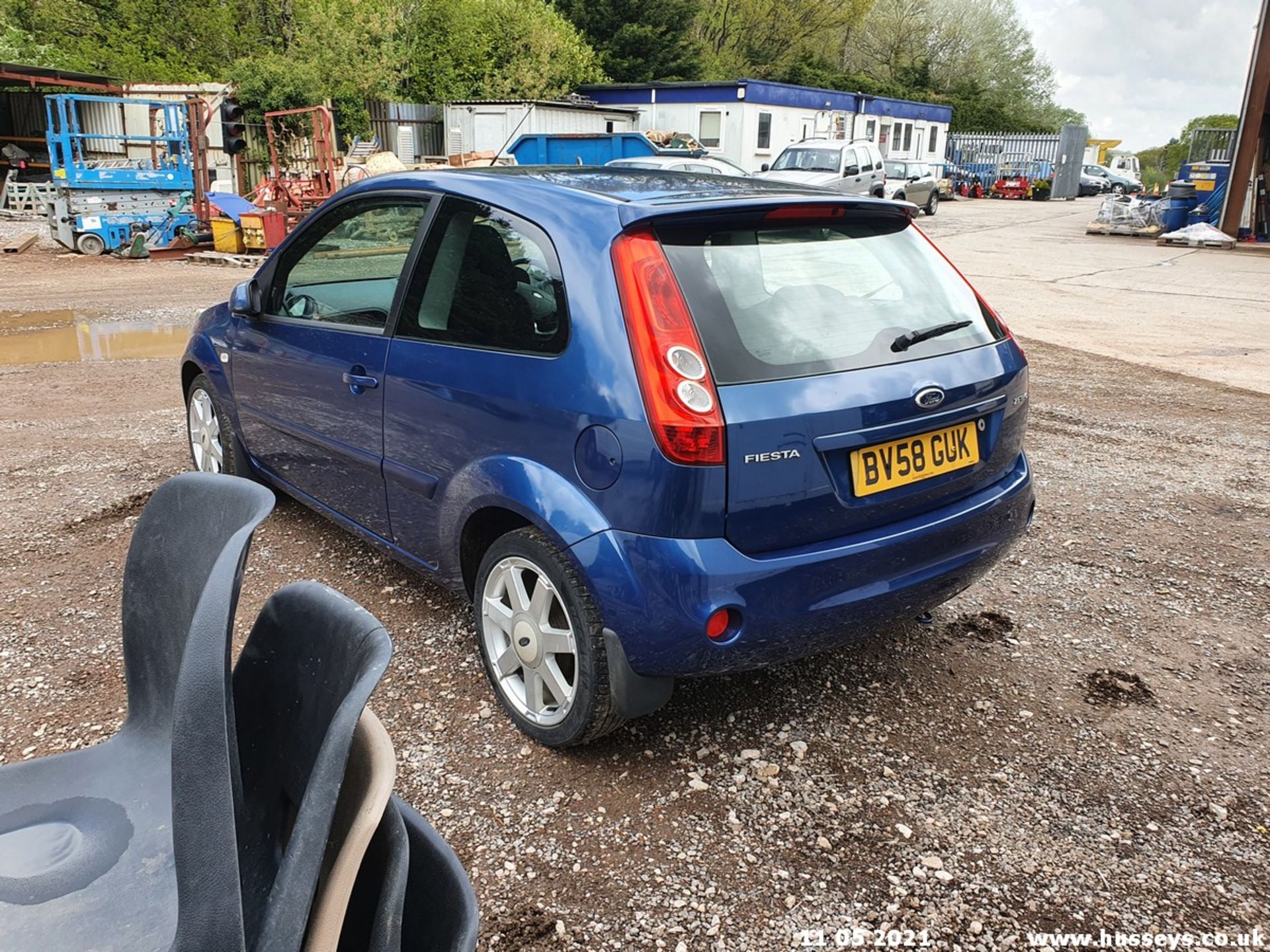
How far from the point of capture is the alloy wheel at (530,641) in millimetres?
2777

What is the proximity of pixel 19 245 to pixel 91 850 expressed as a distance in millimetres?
20279

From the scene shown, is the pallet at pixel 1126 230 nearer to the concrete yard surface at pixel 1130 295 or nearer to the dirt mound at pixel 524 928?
the concrete yard surface at pixel 1130 295

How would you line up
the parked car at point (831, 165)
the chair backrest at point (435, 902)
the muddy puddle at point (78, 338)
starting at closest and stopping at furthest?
the chair backrest at point (435, 902) < the muddy puddle at point (78, 338) < the parked car at point (831, 165)

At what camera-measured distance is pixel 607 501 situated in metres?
2.54

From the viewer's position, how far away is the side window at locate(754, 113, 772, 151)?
3591cm

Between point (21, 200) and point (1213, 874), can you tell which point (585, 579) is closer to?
point (1213, 874)

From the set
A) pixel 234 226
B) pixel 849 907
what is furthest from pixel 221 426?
pixel 234 226

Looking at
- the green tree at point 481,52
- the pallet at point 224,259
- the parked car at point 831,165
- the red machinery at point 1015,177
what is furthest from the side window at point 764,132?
the pallet at point 224,259

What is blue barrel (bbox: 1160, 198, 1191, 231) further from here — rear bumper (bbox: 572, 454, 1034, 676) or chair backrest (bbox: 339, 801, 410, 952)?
chair backrest (bbox: 339, 801, 410, 952)

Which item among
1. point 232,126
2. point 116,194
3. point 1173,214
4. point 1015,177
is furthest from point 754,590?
point 1015,177

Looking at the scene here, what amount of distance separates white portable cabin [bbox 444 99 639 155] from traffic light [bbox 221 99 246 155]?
37.4ft

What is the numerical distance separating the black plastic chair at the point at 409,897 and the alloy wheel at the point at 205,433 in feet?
11.9

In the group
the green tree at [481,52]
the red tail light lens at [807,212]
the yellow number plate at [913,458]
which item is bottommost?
the yellow number plate at [913,458]

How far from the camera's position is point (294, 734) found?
4.71ft
